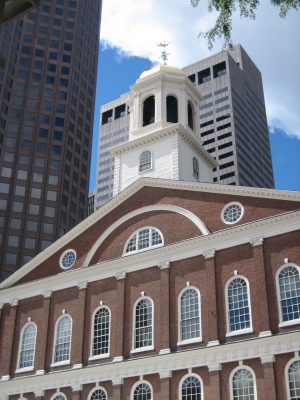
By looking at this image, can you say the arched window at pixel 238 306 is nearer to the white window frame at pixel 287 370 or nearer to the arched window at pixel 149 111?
the white window frame at pixel 287 370

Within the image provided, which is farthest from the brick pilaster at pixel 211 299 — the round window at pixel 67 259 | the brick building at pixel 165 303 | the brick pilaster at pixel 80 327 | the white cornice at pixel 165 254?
the round window at pixel 67 259

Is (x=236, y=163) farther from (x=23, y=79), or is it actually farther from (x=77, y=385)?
(x=77, y=385)

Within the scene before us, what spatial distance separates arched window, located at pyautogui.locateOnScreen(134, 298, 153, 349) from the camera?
104ft

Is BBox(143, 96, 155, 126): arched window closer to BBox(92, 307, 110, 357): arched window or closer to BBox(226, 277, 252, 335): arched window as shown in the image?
BBox(92, 307, 110, 357): arched window

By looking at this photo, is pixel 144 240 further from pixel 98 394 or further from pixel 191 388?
pixel 191 388

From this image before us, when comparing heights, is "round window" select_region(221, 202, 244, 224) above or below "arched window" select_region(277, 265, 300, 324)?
above

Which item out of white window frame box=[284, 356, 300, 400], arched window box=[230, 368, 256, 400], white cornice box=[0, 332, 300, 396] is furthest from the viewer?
white cornice box=[0, 332, 300, 396]

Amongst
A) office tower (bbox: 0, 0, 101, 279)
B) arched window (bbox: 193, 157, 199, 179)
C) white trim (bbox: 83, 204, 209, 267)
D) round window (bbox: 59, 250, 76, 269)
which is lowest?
round window (bbox: 59, 250, 76, 269)

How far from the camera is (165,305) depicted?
3161 cm

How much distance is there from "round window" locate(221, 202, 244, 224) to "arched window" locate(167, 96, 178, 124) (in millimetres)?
13908

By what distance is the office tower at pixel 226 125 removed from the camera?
126 m

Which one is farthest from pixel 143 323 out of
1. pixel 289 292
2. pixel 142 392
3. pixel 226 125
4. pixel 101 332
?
pixel 226 125

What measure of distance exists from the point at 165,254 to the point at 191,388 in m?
7.56

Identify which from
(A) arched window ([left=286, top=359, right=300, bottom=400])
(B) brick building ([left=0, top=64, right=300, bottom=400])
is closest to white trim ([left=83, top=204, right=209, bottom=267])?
(B) brick building ([left=0, top=64, right=300, bottom=400])
